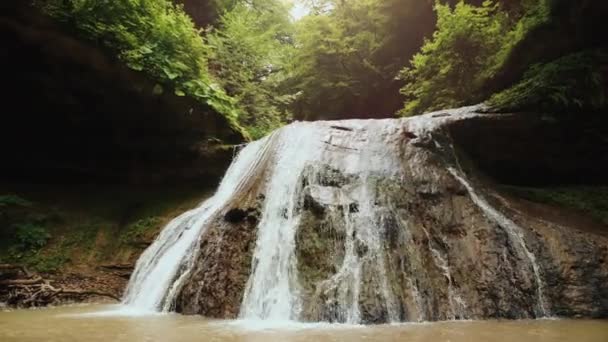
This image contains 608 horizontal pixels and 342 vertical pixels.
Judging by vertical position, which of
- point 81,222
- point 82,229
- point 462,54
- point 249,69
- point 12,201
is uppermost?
point 249,69

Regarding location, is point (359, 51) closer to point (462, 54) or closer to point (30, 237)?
point (462, 54)

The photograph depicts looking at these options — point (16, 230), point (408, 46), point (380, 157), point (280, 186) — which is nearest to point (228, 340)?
point (280, 186)

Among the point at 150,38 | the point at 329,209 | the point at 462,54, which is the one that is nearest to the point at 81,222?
the point at 150,38

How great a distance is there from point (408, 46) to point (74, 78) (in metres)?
11.4

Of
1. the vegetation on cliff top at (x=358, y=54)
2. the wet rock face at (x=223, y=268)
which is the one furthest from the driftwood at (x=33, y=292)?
the vegetation on cliff top at (x=358, y=54)

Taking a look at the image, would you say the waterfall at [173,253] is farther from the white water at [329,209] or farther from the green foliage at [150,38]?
the green foliage at [150,38]

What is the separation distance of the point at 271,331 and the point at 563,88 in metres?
6.91

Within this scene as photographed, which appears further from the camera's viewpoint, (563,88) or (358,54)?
(358,54)

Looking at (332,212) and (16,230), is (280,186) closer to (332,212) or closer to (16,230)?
(332,212)

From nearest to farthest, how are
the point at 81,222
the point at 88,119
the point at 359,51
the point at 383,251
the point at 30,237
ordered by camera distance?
the point at 383,251 < the point at 30,237 < the point at 81,222 < the point at 88,119 < the point at 359,51

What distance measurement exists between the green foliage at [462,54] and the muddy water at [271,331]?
22.0ft

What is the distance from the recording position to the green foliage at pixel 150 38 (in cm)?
880

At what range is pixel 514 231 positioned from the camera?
6.47m

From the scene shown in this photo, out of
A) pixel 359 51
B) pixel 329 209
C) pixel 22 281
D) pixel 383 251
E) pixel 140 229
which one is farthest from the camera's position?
pixel 359 51
